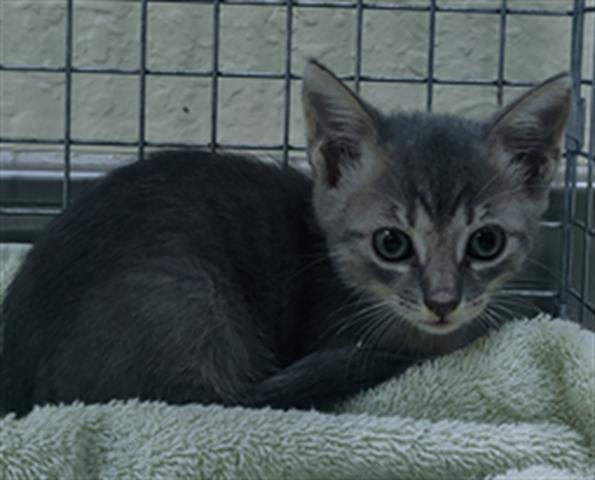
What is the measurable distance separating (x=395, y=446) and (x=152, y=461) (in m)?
0.30

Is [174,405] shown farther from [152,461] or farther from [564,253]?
[564,253]

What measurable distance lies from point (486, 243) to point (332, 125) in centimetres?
29

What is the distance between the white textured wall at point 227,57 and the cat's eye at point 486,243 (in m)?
0.81

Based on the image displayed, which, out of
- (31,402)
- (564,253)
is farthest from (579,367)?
(31,402)

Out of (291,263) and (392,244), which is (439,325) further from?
(291,263)

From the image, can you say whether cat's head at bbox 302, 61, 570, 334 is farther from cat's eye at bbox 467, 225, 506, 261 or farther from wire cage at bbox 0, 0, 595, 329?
wire cage at bbox 0, 0, 595, 329

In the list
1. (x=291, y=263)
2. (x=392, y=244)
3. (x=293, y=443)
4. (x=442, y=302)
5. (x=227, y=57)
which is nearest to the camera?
(x=293, y=443)

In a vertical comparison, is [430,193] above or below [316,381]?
above

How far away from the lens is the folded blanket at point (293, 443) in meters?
1.34

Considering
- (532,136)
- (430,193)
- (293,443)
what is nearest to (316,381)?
(293,443)

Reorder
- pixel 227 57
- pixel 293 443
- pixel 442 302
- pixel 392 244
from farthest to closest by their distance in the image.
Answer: pixel 227 57
pixel 392 244
pixel 442 302
pixel 293 443

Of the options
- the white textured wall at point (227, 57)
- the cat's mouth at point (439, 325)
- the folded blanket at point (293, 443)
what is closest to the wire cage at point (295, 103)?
the white textured wall at point (227, 57)

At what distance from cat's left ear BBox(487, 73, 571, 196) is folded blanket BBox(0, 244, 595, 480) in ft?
1.06

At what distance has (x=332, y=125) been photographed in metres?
1.67
